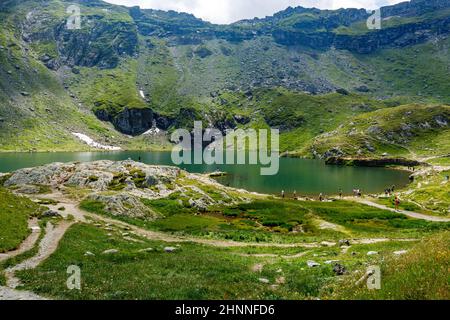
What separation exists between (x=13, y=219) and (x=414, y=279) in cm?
4145

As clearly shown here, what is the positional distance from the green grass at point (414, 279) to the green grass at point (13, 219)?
28845 mm

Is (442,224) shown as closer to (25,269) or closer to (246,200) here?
(246,200)

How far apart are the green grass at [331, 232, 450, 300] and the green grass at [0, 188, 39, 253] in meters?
28.8

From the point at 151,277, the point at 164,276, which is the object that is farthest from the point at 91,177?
the point at 151,277

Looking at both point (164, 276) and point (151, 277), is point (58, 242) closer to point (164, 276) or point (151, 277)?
point (164, 276)

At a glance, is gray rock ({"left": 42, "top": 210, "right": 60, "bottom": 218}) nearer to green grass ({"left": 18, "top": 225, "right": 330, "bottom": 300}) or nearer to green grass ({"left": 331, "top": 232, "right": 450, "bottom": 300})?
green grass ({"left": 18, "top": 225, "right": 330, "bottom": 300})

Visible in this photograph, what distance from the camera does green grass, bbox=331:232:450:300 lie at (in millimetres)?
→ 14891

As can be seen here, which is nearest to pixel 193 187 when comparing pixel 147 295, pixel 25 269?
pixel 25 269

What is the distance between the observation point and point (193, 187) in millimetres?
97875

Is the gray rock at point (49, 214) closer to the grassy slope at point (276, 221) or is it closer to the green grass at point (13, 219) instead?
the green grass at point (13, 219)

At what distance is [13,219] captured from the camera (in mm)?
42812

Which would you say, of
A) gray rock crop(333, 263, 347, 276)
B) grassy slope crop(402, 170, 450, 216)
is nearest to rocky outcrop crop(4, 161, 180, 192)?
gray rock crop(333, 263, 347, 276)

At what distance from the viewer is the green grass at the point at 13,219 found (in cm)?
3466

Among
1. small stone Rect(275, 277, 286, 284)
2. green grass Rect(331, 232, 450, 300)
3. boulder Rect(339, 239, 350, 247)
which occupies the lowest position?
boulder Rect(339, 239, 350, 247)
